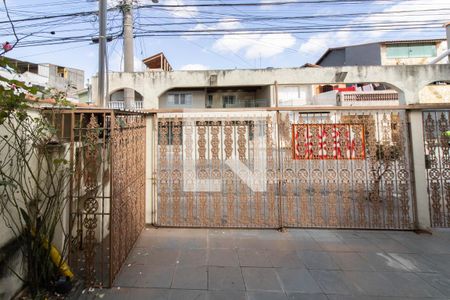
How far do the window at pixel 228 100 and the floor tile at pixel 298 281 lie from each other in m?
19.7

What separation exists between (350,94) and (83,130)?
16.8 m

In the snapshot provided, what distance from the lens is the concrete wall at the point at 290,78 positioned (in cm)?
1123

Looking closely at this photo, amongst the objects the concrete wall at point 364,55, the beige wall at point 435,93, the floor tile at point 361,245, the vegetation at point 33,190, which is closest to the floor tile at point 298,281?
the floor tile at point 361,245

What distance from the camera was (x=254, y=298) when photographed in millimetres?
2266

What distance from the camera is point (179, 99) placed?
69.2 ft

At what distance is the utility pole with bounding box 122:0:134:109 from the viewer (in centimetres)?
1030

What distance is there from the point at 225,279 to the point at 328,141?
97.8 inches

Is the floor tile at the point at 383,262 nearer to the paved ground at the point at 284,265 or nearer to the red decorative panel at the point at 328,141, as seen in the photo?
the paved ground at the point at 284,265

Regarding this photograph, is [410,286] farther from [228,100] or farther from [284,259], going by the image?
[228,100]

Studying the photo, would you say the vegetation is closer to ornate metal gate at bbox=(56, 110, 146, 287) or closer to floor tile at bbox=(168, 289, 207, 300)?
ornate metal gate at bbox=(56, 110, 146, 287)

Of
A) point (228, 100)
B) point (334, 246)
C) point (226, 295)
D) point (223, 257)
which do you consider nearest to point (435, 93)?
point (228, 100)

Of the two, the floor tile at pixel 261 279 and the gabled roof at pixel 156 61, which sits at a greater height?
the gabled roof at pixel 156 61

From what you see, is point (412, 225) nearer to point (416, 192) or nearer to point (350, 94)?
point (416, 192)

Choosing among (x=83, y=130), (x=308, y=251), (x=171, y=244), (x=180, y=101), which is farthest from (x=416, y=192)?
(x=180, y=101)
